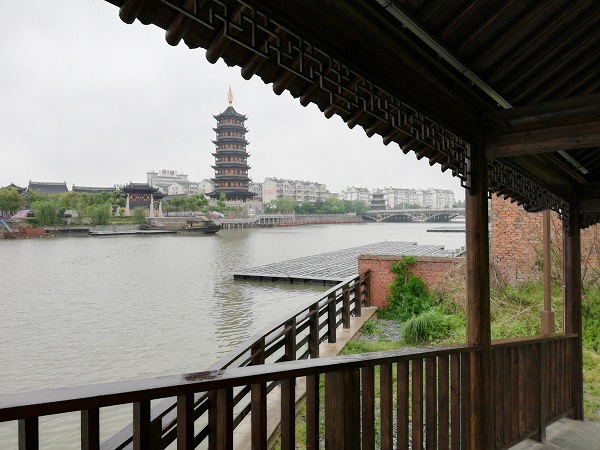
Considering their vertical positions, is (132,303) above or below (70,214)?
below

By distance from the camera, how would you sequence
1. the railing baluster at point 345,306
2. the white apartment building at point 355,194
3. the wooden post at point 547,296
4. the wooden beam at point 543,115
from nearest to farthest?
1. the wooden beam at point 543,115
2. the wooden post at point 547,296
3. the railing baluster at point 345,306
4. the white apartment building at point 355,194

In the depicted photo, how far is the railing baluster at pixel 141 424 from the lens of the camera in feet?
3.88

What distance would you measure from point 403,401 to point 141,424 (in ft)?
3.80

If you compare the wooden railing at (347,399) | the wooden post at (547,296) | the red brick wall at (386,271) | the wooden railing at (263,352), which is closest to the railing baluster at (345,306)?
the wooden railing at (263,352)

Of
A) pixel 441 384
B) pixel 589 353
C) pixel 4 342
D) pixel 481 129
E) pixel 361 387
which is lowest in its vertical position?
pixel 4 342

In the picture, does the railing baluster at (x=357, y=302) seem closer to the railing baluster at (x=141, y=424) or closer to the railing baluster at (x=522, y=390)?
the railing baluster at (x=522, y=390)

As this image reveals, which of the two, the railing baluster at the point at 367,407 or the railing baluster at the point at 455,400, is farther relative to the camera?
the railing baluster at the point at 455,400

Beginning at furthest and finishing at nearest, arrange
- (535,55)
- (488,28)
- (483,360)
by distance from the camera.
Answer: (483,360), (535,55), (488,28)

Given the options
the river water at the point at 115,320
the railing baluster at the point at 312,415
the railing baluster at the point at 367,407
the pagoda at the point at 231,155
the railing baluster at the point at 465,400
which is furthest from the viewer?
the pagoda at the point at 231,155

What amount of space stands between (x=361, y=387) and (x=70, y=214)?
4426 centimetres

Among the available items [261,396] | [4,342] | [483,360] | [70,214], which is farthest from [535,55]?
[70,214]

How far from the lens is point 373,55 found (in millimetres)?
1626

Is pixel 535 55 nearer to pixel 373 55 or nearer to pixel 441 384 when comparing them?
pixel 373 55

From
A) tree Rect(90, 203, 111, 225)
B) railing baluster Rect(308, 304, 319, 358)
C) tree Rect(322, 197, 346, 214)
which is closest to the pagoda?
tree Rect(90, 203, 111, 225)
